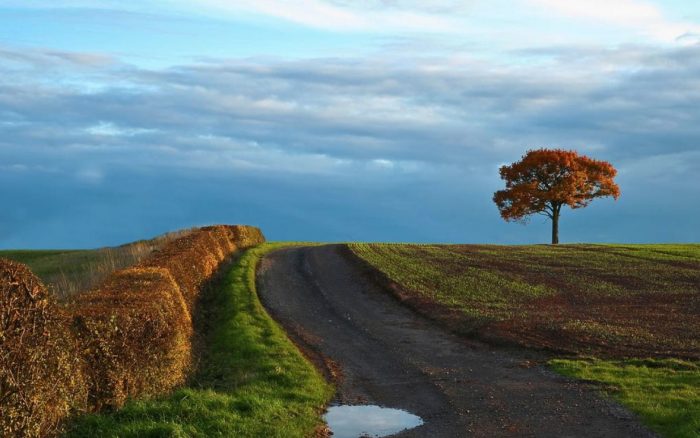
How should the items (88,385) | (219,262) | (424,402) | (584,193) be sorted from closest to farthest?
(88,385) → (424,402) → (219,262) → (584,193)

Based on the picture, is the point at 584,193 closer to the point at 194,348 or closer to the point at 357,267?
the point at 357,267

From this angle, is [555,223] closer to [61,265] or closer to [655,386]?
[61,265]

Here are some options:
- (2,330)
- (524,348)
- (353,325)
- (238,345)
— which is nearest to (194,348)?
(238,345)

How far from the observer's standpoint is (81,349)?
12414 mm

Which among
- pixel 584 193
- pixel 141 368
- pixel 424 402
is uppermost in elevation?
pixel 584 193

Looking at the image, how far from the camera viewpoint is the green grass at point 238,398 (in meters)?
12.3

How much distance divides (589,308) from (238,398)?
18.4 metres

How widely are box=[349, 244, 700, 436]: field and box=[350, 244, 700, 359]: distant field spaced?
4 centimetres

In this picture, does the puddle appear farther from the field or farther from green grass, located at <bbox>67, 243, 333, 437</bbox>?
the field

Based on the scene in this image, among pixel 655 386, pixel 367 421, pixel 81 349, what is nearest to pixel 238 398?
pixel 367 421

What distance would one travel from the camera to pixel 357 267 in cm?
4097

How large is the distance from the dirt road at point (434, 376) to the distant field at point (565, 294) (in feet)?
6.28

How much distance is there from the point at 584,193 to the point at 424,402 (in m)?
67.1

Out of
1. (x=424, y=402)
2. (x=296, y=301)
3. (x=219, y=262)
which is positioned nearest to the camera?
(x=424, y=402)
